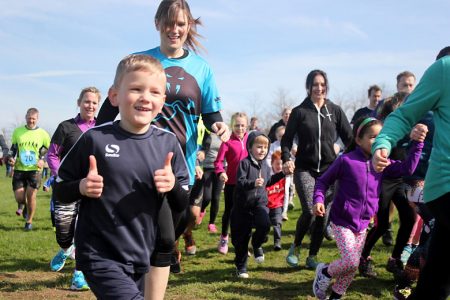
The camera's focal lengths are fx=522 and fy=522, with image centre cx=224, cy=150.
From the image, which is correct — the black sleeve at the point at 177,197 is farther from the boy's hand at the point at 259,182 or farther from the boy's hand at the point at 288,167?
the boy's hand at the point at 259,182

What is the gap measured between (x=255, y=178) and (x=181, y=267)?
1519 millimetres

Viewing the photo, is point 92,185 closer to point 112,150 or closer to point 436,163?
point 112,150

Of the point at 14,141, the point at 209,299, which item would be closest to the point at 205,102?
the point at 209,299

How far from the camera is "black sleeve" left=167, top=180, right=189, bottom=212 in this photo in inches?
117

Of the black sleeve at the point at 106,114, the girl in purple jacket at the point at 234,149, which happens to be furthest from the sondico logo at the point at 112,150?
the girl in purple jacket at the point at 234,149

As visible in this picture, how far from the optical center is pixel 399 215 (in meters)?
6.29

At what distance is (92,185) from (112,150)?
0.26 meters

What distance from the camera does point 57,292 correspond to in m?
5.47

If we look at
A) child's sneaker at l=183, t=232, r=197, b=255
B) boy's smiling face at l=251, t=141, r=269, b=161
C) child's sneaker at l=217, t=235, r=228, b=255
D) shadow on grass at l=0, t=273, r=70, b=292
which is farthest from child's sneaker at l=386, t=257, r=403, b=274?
shadow on grass at l=0, t=273, r=70, b=292

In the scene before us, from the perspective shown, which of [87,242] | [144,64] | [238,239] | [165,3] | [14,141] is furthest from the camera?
[14,141]

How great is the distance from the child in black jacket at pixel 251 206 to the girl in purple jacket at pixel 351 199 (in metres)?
1.37

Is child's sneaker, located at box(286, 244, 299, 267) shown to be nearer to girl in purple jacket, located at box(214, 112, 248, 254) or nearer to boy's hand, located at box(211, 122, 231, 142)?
girl in purple jacket, located at box(214, 112, 248, 254)

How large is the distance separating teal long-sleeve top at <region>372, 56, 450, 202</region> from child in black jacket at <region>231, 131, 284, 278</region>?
324 cm

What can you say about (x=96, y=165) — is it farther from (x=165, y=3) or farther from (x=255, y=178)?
(x=255, y=178)
